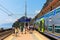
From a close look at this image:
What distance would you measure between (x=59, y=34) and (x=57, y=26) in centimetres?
108

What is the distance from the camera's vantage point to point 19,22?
52438 mm

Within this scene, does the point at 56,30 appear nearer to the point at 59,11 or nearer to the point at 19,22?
the point at 59,11

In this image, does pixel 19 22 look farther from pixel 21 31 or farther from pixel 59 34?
pixel 59 34

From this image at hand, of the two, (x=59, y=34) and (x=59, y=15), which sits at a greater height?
(x=59, y=15)

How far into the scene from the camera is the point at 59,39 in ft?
56.4

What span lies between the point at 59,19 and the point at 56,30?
112 cm

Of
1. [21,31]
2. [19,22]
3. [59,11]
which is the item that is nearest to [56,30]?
[59,11]

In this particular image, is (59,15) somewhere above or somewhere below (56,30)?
above

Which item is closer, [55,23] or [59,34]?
[59,34]

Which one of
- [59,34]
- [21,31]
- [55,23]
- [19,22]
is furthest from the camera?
[19,22]

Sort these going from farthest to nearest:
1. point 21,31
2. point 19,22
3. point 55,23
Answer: point 19,22 < point 21,31 < point 55,23

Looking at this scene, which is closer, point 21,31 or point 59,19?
point 59,19

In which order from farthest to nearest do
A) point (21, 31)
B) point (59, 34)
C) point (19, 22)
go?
point (19, 22) < point (21, 31) < point (59, 34)

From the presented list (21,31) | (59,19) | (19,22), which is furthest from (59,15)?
(19,22)
